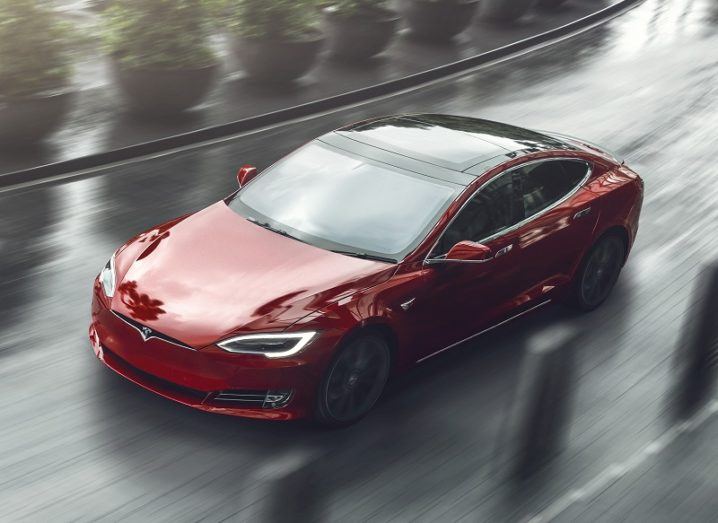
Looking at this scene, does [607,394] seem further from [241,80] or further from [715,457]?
[241,80]

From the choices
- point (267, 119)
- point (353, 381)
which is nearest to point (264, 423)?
point (353, 381)

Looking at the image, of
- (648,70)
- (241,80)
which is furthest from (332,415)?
(648,70)

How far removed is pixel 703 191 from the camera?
12.9m

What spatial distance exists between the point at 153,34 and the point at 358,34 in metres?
4.27

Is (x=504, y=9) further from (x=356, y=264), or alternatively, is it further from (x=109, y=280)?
(x=109, y=280)

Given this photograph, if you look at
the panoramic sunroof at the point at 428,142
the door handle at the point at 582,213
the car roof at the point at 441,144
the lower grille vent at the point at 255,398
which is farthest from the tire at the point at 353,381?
the door handle at the point at 582,213

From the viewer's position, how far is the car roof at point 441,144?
8242 millimetres

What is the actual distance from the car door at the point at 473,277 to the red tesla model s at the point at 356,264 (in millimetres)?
13

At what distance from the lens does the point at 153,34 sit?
1455 cm

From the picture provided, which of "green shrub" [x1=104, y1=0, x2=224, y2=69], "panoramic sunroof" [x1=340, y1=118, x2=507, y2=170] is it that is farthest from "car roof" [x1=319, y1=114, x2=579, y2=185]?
"green shrub" [x1=104, y1=0, x2=224, y2=69]

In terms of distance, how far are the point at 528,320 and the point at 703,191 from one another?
481cm

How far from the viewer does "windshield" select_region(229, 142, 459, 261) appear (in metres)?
7.69

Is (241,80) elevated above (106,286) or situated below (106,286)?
below

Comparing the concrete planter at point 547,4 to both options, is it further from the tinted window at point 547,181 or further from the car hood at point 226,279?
the car hood at point 226,279
